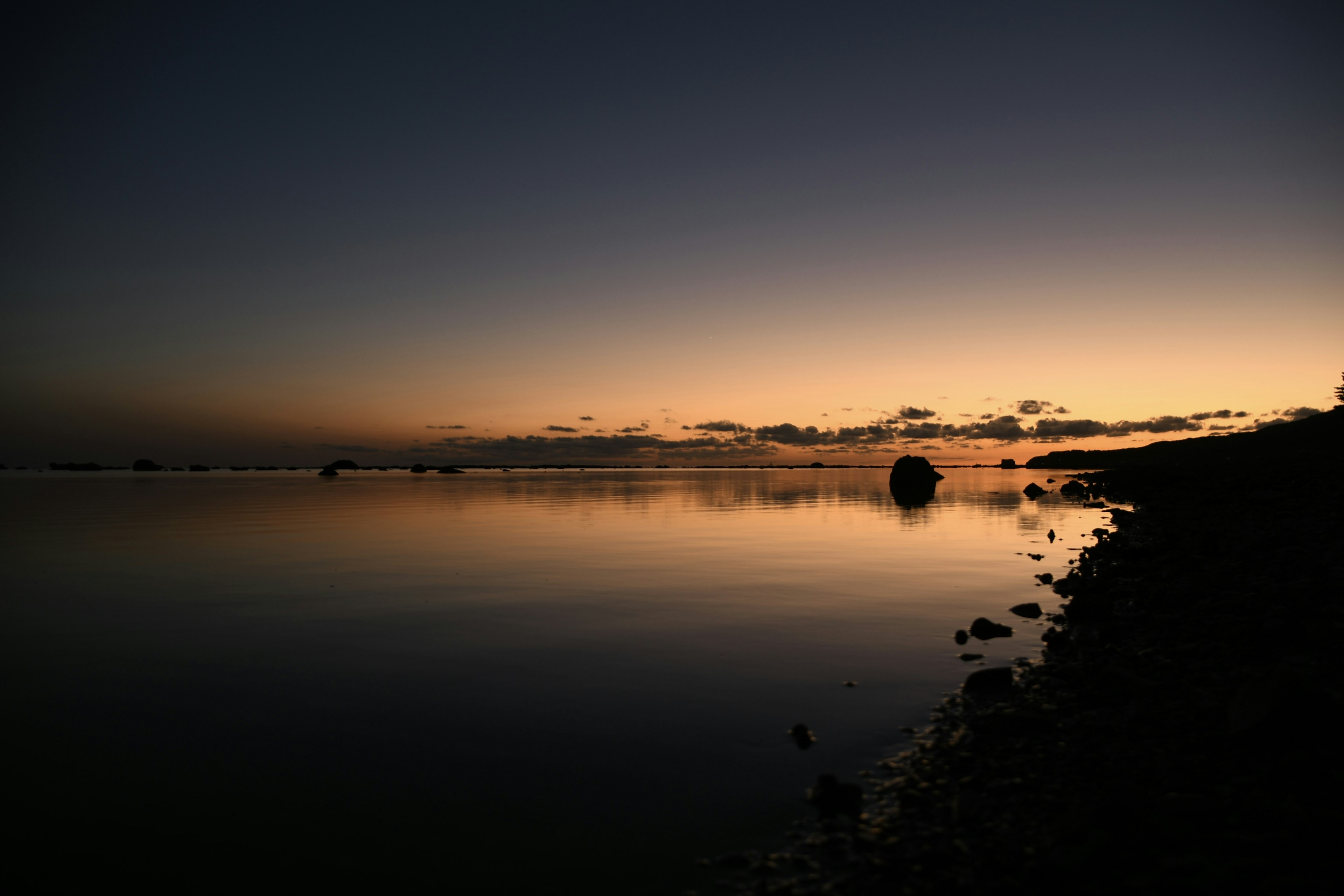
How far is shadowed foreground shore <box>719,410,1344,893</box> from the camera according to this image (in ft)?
18.6

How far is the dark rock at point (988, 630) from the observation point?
14.3 m

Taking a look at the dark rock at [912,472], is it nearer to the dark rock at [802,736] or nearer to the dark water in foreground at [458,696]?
the dark water in foreground at [458,696]

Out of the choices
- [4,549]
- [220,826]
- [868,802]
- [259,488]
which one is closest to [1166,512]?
[868,802]

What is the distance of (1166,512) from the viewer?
35094 millimetres

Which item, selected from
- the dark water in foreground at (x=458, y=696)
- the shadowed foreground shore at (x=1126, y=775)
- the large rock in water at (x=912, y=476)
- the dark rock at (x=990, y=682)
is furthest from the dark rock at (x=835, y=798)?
the large rock in water at (x=912, y=476)

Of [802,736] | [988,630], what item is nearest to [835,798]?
[802,736]

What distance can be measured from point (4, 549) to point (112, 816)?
30098 millimetres

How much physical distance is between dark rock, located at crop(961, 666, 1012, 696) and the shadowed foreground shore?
0.18ft

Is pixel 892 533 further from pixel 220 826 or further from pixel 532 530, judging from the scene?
pixel 220 826

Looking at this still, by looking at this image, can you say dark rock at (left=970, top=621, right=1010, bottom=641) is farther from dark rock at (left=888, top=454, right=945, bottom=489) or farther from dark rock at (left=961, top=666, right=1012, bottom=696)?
dark rock at (left=888, top=454, right=945, bottom=489)

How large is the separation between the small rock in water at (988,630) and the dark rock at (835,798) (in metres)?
A: 8.35

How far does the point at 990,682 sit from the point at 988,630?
3.93 meters

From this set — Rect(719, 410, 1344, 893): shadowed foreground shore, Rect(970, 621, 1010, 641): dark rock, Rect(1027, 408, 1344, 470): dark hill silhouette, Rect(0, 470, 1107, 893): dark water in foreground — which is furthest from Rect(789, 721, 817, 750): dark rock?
Rect(1027, 408, 1344, 470): dark hill silhouette

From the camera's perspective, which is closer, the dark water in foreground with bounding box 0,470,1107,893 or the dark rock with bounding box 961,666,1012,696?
the dark water in foreground with bounding box 0,470,1107,893
